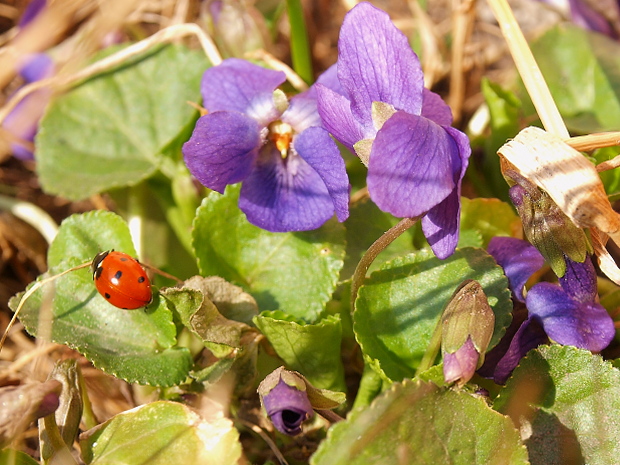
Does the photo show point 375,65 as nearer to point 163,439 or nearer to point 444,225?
point 444,225

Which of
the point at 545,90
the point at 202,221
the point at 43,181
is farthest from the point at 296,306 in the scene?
the point at 43,181

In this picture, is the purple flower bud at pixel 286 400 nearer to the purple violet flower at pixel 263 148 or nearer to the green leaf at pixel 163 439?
the green leaf at pixel 163 439

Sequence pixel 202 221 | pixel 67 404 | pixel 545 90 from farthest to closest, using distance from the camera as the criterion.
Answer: pixel 202 221 < pixel 545 90 < pixel 67 404

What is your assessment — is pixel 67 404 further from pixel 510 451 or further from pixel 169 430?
pixel 510 451

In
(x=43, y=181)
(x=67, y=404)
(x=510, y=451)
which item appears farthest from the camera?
(x=43, y=181)

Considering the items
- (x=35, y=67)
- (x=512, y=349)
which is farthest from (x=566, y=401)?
(x=35, y=67)
